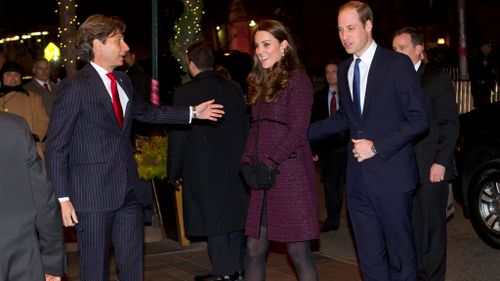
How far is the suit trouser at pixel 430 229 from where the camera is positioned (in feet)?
21.3

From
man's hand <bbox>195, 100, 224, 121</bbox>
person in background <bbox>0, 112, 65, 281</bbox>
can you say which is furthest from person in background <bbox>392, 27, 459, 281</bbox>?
person in background <bbox>0, 112, 65, 281</bbox>

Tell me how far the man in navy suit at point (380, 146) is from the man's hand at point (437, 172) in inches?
33.7

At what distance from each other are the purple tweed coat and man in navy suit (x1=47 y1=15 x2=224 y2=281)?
2.94 ft

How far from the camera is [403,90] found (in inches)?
210

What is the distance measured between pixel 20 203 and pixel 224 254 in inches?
160

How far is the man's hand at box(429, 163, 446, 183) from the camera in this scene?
6.34 m

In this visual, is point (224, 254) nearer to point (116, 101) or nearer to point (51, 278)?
point (116, 101)

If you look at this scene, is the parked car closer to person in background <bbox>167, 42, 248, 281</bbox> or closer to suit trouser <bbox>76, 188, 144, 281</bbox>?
person in background <bbox>167, 42, 248, 281</bbox>

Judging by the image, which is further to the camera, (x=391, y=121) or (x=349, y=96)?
(x=349, y=96)

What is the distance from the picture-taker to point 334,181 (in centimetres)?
970

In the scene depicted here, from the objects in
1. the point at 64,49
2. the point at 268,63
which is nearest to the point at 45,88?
the point at 64,49

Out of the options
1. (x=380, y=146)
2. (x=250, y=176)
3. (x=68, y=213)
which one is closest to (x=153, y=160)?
(x=250, y=176)

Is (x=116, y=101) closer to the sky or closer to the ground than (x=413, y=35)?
closer to the ground

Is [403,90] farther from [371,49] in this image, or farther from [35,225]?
[35,225]
